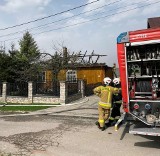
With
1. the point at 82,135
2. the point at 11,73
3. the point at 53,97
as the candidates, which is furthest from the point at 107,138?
the point at 11,73

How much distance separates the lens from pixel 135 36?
7.79 m

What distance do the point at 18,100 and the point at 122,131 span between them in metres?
Result: 13.0

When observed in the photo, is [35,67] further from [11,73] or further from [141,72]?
[141,72]

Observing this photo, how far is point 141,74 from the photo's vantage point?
8227mm

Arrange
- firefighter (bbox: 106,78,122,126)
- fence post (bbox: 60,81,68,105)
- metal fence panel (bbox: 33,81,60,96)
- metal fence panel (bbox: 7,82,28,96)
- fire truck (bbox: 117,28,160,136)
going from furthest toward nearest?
metal fence panel (bbox: 7,82,28,96), metal fence panel (bbox: 33,81,60,96), fence post (bbox: 60,81,68,105), firefighter (bbox: 106,78,122,126), fire truck (bbox: 117,28,160,136)

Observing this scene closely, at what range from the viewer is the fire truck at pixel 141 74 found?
7715mm

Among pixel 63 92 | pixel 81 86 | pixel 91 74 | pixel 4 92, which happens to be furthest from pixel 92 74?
pixel 63 92

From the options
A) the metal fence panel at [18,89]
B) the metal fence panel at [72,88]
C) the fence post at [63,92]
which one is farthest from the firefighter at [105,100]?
the metal fence panel at [18,89]

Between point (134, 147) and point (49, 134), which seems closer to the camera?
point (134, 147)

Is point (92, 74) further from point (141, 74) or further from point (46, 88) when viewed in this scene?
point (141, 74)

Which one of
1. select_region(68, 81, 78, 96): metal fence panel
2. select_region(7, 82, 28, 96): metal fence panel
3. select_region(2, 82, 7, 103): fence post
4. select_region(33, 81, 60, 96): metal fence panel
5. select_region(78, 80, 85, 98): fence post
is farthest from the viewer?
select_region(78, 80, 85, 98): fence post

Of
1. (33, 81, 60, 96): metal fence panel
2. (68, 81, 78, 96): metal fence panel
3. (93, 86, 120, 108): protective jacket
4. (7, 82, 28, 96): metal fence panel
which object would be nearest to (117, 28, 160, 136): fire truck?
(93, 86, 120, 108): protective jacket

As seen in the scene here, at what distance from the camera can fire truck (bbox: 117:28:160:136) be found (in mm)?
7715

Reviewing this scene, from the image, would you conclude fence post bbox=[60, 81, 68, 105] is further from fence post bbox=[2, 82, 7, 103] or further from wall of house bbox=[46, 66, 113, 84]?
wall of house bbox=[46, 66, 113, 84]
